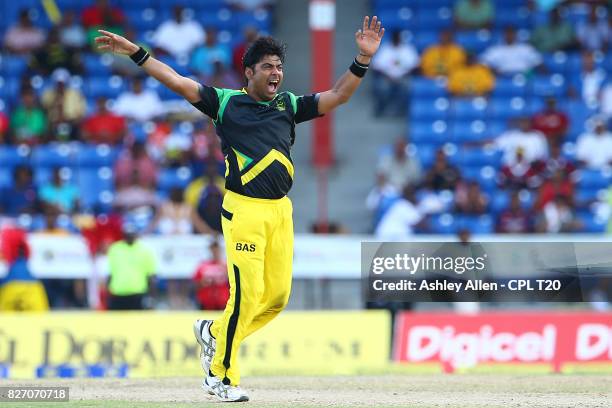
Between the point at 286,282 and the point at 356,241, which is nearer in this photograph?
the point at 286,282

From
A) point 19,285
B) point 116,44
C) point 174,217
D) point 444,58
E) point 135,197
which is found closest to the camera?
point 116,44

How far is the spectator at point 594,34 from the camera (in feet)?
71.0

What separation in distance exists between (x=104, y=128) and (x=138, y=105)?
0.76 meters

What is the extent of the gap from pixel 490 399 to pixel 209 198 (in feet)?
27.2

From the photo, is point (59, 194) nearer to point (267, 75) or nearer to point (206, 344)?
point (206, 344)

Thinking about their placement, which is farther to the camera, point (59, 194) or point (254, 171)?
point (59, 194)

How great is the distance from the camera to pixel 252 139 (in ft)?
31.6

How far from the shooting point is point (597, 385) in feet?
37.0

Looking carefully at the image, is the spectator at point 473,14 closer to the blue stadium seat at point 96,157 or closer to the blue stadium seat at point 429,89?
the blue stadium seat at point 429,89

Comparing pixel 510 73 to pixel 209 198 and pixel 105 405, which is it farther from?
pixel 105 405

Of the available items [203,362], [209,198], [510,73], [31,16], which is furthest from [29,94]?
[203,362]

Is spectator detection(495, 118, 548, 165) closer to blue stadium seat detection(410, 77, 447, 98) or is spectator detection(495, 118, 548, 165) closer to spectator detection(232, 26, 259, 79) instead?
blue stadium seat detection(410, 77, 447, 98)

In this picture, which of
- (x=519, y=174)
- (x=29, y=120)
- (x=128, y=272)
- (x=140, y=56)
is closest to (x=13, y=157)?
(x=29, y=120)

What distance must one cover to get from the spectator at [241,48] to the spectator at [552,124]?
4649 millimetres
